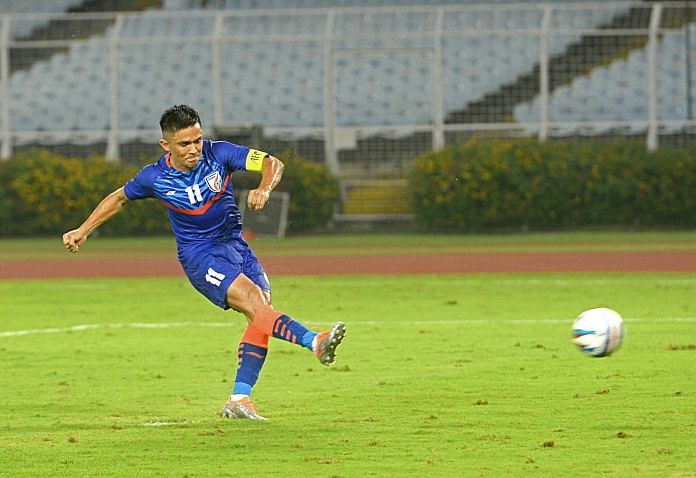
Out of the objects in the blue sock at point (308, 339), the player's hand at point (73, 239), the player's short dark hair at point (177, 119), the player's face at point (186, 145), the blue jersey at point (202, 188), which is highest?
the player's short dark hair at point (177, 119)

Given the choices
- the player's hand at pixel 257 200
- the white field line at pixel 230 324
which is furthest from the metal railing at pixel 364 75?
the player's hand at pixel 257 200

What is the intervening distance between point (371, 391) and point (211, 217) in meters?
1.89

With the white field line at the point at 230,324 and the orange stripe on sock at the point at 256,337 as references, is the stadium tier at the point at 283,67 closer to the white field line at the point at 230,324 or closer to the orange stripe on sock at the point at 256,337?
the white field line at the point at 230,324

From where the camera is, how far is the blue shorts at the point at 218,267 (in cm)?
813

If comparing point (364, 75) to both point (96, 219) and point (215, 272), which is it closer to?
point (96, 219)

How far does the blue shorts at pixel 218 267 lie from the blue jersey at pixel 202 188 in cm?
8

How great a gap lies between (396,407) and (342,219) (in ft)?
71.1

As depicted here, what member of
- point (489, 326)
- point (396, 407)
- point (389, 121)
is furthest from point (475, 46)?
point (396, 407)

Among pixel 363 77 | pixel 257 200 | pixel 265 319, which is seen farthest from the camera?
pixel 363 77

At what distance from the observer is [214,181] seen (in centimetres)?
826

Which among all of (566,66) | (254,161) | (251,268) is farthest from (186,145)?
(566,66)

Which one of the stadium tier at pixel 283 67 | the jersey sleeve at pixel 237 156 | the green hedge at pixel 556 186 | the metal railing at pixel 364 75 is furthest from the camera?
the stadium tier at pixel 283 67

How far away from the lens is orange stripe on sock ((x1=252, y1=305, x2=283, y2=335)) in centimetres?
788

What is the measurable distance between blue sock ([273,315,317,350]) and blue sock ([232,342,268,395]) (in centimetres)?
52
